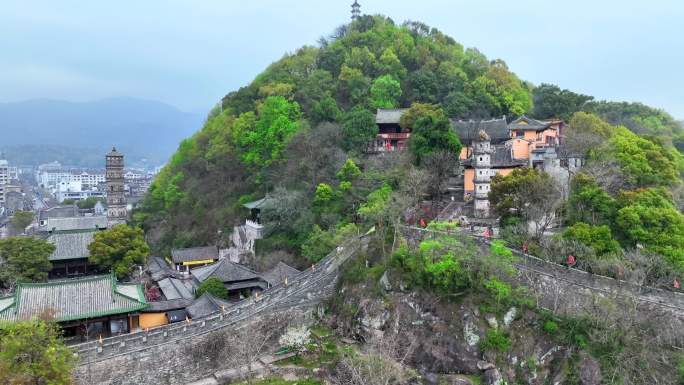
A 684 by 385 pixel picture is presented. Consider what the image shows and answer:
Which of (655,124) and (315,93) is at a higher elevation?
(315,93)

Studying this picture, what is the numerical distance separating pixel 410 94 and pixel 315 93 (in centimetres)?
930

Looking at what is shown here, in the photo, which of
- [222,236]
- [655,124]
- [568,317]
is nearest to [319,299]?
[568,317]

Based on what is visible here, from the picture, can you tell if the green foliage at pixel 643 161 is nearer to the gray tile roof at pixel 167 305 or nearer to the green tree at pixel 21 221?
the gray tile roof at pixel 167 305

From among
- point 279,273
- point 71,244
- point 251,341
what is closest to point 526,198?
point 251,341

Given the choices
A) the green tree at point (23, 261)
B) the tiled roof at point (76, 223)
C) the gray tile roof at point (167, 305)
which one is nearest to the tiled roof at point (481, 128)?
the gray tile roof at point (167, 305)

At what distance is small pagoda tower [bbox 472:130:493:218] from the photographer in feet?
93.8

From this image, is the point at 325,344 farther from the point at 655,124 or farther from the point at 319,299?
the point at 655,124

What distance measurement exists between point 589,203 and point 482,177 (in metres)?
6.09

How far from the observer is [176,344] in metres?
21.7

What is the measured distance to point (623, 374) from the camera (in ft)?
63.7

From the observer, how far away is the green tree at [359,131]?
38.1 m

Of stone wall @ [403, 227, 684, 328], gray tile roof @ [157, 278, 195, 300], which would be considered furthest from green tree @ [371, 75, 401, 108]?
stone wall @ [403, 227, 684, 328]

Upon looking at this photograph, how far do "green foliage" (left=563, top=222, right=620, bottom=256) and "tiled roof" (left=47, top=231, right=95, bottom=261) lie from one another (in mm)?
30911

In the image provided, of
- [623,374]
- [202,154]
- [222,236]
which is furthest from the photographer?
[202,154]
